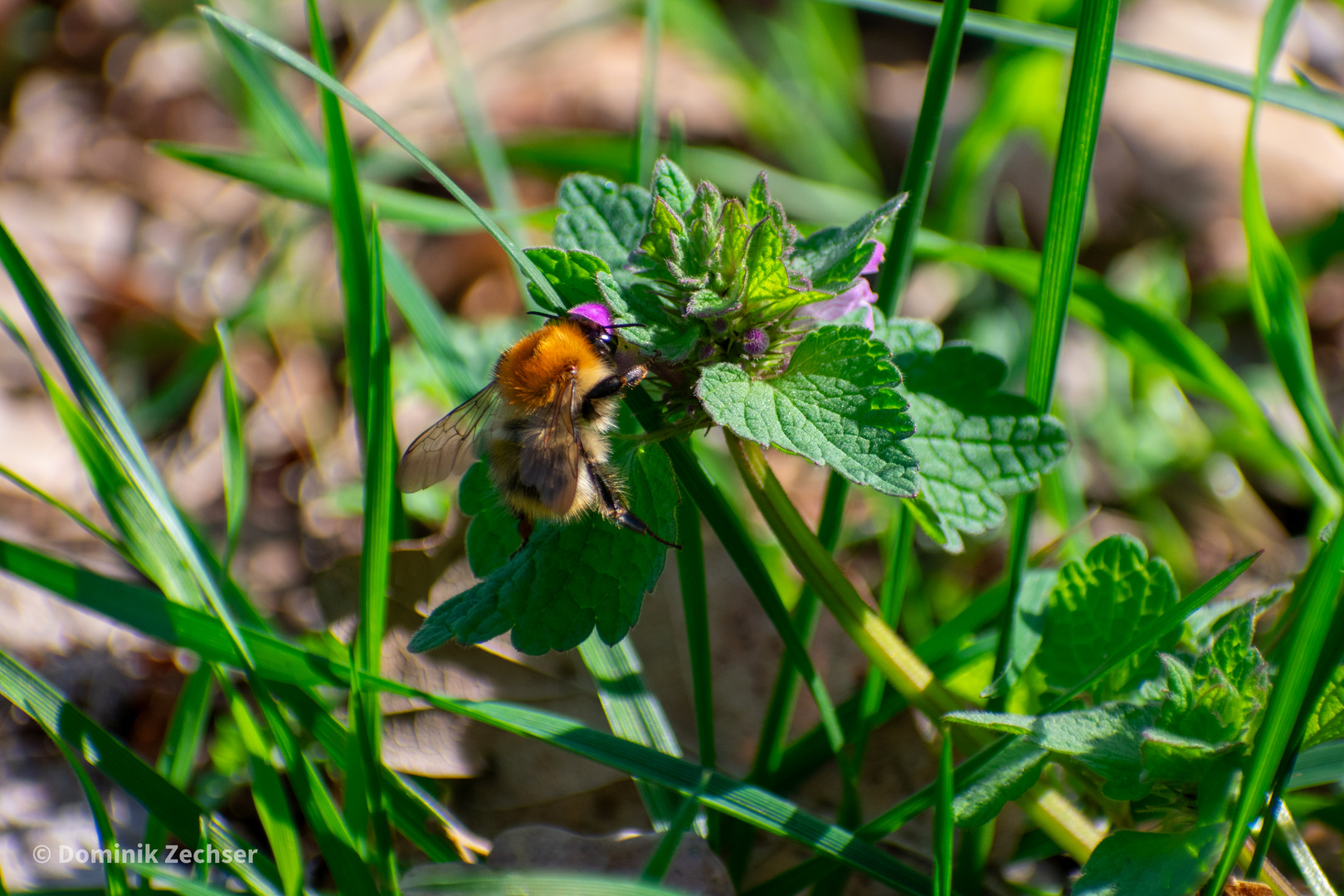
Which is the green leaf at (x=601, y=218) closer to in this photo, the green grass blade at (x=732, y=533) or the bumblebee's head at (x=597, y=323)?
the bumblebee's head at (x=597, y=323)

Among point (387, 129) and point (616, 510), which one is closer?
point (616, 510)

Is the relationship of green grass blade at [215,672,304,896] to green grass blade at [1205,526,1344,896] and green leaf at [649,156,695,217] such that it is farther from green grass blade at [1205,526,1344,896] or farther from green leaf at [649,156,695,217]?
green grass blade at [1205,526,1344,896]

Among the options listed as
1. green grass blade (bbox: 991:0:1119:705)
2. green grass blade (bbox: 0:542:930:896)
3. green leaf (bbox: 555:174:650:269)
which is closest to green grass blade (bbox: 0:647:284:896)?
green grass blade (bbox: 0:542:930:896)

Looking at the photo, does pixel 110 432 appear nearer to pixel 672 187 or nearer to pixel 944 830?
pixel 672 187

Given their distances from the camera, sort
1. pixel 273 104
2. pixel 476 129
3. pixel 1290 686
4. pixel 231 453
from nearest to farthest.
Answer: pixel 1290 686, pixel 231 453, pixel 273 104, pixel 476 129

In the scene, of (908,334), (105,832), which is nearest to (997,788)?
(908,334)
